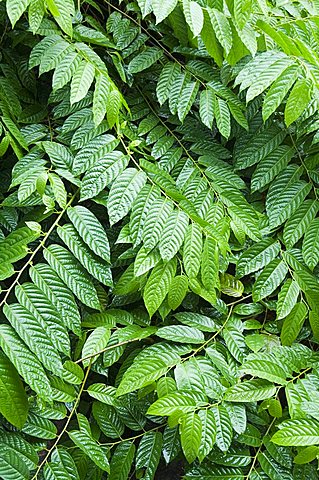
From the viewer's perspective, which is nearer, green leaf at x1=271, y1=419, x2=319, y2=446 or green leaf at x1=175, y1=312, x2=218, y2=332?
green leaf at x1=271, y1=419, x2=319, y2=446

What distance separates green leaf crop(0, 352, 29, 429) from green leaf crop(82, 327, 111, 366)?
223 mm

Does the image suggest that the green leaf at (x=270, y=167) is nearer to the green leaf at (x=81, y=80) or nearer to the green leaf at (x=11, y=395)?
the green leaf at (x=81, y=80)

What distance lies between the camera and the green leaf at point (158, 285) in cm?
140

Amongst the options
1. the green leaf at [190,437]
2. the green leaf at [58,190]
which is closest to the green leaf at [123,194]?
the green leaf at [58,190]

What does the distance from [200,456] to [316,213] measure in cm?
73

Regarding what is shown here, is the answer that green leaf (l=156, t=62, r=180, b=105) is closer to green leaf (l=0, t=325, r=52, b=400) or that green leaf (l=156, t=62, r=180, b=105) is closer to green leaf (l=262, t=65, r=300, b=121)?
green leaf (l=262, t=65, r=300, b=121)

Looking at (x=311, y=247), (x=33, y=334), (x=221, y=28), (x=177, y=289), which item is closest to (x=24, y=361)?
(x=33, y=334)

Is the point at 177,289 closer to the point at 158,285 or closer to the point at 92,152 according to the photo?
the point at 158,285

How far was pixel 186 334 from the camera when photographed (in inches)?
59.4

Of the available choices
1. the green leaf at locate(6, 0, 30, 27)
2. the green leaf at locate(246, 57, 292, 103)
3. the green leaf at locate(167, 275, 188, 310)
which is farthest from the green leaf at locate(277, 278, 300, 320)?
the green leaf at locate(6, 0, 30, 27)

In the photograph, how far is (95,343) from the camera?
4.77 ft

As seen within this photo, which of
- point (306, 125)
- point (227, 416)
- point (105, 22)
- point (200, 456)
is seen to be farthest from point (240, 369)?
point (105, 22)

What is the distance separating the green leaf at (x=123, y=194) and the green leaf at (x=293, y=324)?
50 centimetres

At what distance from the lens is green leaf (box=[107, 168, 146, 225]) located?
4.60 ft
